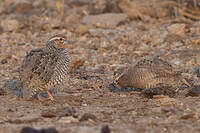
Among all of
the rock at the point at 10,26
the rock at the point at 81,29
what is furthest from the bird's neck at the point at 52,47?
the rock at the point at 10,26

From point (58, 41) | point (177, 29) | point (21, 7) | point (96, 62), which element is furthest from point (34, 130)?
point (21, 7)

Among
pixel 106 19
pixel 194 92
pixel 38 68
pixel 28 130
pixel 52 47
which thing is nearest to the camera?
pixel 28 130

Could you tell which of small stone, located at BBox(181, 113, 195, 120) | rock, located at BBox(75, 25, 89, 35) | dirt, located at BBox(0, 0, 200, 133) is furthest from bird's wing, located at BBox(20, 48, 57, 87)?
rock, located at BBox(75, 25, 89, 35)

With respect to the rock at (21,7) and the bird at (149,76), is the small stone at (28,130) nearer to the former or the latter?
the bird at (149,76)

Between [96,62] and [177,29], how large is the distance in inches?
135

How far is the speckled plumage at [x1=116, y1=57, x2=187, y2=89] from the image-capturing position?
8688mm

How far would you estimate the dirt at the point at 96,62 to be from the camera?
21.9 ft

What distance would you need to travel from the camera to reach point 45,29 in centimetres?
1552

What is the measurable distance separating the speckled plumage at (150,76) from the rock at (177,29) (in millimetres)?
5440

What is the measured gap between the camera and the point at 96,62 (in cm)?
1195

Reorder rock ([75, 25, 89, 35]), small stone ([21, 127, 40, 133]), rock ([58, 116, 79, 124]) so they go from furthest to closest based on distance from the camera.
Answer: rock ([75, 25, 89, 35]) → rock ([58, 116, 79, 124]) → small stone ([21, 127, 40, 133])

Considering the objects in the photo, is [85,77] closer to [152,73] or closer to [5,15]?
[152,73]

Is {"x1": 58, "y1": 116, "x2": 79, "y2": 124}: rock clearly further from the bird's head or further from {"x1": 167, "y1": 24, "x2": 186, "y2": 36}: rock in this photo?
{"x1": 167, "y1": 24, "x2": 186, "y2": 36}: rock

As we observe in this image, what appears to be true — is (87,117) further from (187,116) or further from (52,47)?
(52,47)
